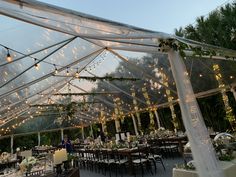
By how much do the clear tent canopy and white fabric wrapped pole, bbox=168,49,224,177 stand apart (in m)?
0.63

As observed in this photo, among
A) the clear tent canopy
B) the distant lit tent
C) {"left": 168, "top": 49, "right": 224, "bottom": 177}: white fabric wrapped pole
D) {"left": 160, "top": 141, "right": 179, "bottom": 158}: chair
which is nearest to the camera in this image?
{"left": 168, "top": 49, "right": 224, "bottom": 177}: white fabric wrapped pole

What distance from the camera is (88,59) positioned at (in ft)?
27.1

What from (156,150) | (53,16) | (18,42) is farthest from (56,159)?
(156,150)

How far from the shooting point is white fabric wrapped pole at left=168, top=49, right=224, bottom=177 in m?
3.38

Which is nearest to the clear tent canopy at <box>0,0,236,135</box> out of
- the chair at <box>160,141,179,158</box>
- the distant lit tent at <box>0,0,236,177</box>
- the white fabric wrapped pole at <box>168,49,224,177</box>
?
the distant lit tent at <box>0,0,236,177</box>

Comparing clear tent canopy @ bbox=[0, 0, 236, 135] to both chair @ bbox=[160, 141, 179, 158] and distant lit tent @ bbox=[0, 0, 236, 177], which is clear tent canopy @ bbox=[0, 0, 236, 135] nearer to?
distant lit tent @ bbox=[0, 0, 236, 177]

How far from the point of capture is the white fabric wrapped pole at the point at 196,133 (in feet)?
11.1

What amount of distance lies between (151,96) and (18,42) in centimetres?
778

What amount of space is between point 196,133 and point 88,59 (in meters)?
5.58

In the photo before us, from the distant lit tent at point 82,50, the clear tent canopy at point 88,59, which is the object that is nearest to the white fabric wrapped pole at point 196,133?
the distant lit tent at point 82,50

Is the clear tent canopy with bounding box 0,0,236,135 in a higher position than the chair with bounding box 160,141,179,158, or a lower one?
higher

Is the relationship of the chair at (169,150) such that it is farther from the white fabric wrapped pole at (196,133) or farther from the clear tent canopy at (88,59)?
the white fabric wrapped pole at (196,133)

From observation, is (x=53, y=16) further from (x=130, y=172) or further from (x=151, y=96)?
(x=151, y=96)

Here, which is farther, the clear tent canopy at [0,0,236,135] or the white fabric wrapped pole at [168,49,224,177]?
the clear tent canopy at [0,0,236,135]
